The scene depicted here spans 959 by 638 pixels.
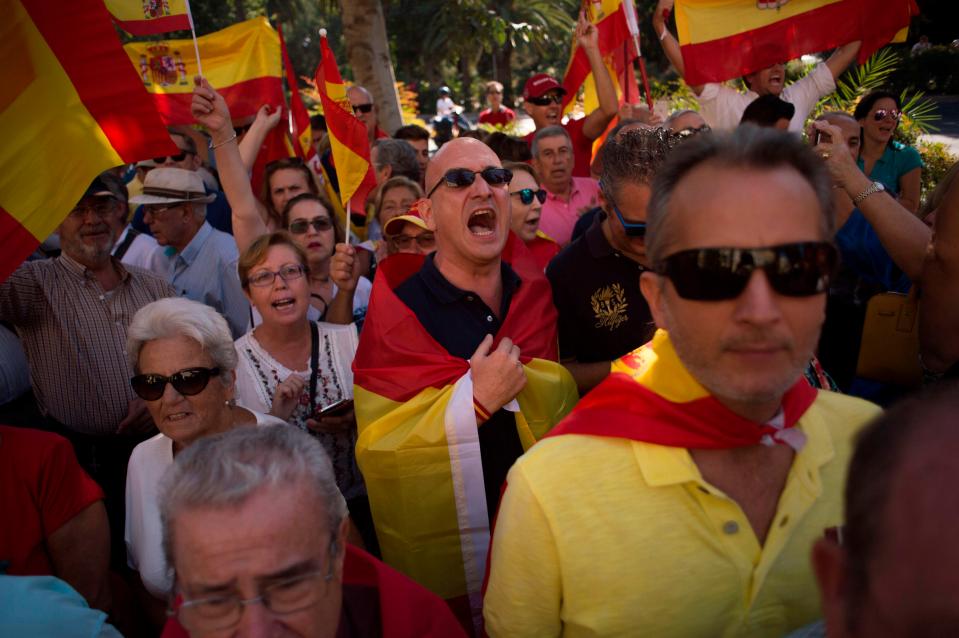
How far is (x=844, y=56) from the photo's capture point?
5.01 m

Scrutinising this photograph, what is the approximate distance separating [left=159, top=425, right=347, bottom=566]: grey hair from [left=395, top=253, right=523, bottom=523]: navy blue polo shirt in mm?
980

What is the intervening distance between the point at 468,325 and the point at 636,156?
88 cm

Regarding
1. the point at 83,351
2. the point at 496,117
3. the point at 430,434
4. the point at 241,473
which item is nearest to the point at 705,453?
the point at 241,473

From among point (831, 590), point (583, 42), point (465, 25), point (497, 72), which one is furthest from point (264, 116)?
point (497, 72)

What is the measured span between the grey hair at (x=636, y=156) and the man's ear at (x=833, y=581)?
168 cm

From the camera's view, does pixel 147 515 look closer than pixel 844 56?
Yes

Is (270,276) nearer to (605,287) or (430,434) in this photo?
(430,434)

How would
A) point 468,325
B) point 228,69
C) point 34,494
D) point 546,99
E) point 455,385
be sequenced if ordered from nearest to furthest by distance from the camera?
point 34,494 < point 455,385 < point 468,325 < point 228,69 < point 546,99

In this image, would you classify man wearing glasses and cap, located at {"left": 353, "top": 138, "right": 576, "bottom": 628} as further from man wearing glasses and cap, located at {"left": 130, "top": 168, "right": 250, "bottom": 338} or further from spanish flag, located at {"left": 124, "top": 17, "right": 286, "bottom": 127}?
spanish flag, located at {"left": 124, "top": 17, "right": 286, "bottom": 127}

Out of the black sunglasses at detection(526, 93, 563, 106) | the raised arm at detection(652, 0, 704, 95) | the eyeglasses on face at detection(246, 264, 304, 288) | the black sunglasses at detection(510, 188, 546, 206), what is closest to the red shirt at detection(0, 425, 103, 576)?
the eyeglasses on face at detection(246, 264, 304, 288)

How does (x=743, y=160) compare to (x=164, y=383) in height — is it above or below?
above

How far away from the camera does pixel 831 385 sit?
2.39 meters

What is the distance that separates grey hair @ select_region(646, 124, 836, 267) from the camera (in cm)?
142

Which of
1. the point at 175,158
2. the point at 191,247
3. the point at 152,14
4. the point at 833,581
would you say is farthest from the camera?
the point at 175,158
